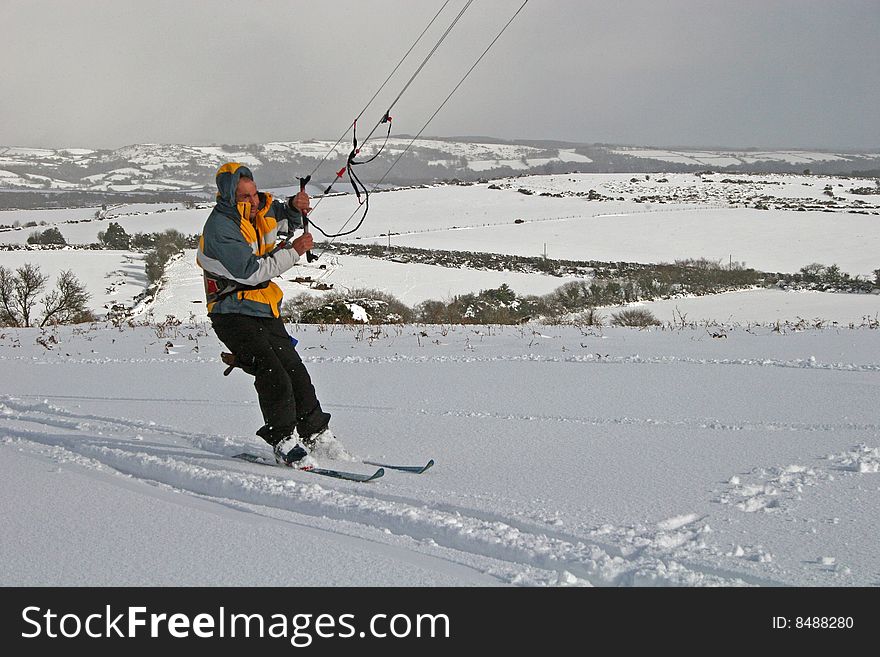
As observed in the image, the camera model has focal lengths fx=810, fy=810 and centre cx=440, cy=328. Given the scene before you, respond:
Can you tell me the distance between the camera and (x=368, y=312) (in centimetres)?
1750

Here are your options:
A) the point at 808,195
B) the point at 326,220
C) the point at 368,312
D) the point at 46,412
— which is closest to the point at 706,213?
the point at 808,195

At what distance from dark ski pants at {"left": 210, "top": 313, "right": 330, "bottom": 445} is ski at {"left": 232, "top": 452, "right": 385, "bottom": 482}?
0.13m

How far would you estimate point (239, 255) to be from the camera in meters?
5.02

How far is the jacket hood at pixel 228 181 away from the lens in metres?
5.09

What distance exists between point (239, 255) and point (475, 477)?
198cm

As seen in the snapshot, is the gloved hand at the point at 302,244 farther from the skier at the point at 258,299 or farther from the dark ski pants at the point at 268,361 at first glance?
the dark ski pants at the point at 268,361

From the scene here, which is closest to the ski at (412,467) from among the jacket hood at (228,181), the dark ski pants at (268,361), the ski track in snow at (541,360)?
the dark ski pants at (268,361)

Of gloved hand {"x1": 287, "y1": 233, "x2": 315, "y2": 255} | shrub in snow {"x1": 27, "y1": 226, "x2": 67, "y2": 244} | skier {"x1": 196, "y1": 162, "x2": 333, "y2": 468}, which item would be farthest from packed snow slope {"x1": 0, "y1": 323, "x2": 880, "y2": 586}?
shrub in snow {"x1": 27, "y1": 226, "x2": 67, "y2": 244}

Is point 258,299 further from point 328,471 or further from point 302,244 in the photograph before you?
point 328,471

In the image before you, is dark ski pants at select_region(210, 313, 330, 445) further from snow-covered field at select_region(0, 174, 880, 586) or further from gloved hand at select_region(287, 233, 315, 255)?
gloved hand at select_region(287, 233, 315, 255)

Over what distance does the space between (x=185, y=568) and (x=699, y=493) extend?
257cm

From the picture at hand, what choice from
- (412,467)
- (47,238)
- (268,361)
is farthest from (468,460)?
(47,238)
